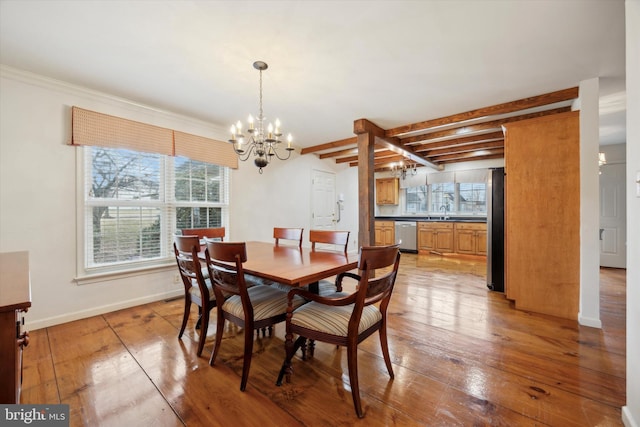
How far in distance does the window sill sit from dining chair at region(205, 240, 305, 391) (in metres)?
1.81

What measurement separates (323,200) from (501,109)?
11.7 feet

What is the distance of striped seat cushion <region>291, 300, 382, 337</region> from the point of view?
1.50 metres

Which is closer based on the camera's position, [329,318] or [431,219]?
[329,318]

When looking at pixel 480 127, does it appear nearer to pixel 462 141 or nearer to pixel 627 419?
pixel 462 141

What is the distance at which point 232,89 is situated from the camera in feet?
9.01

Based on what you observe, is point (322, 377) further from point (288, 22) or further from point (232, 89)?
point (232, 89)

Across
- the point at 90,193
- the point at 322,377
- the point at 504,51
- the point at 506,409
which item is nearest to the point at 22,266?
the point at 90,193

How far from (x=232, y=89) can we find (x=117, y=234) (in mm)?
2119

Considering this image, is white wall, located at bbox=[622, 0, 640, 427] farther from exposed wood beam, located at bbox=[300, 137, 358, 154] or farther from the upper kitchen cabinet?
exposed wood beam, located at bbox=[300, 137, 358, 154]

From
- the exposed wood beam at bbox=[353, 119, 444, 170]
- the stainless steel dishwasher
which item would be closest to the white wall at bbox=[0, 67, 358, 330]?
the exposed wood beam at bbox=[353, 119, 444, 170]

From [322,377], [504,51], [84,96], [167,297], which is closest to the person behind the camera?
[322,377]

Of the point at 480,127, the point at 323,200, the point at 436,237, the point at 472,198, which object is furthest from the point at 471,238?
the point at 323,200

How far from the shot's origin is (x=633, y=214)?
1.32 m

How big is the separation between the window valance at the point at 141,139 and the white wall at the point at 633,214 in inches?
153
